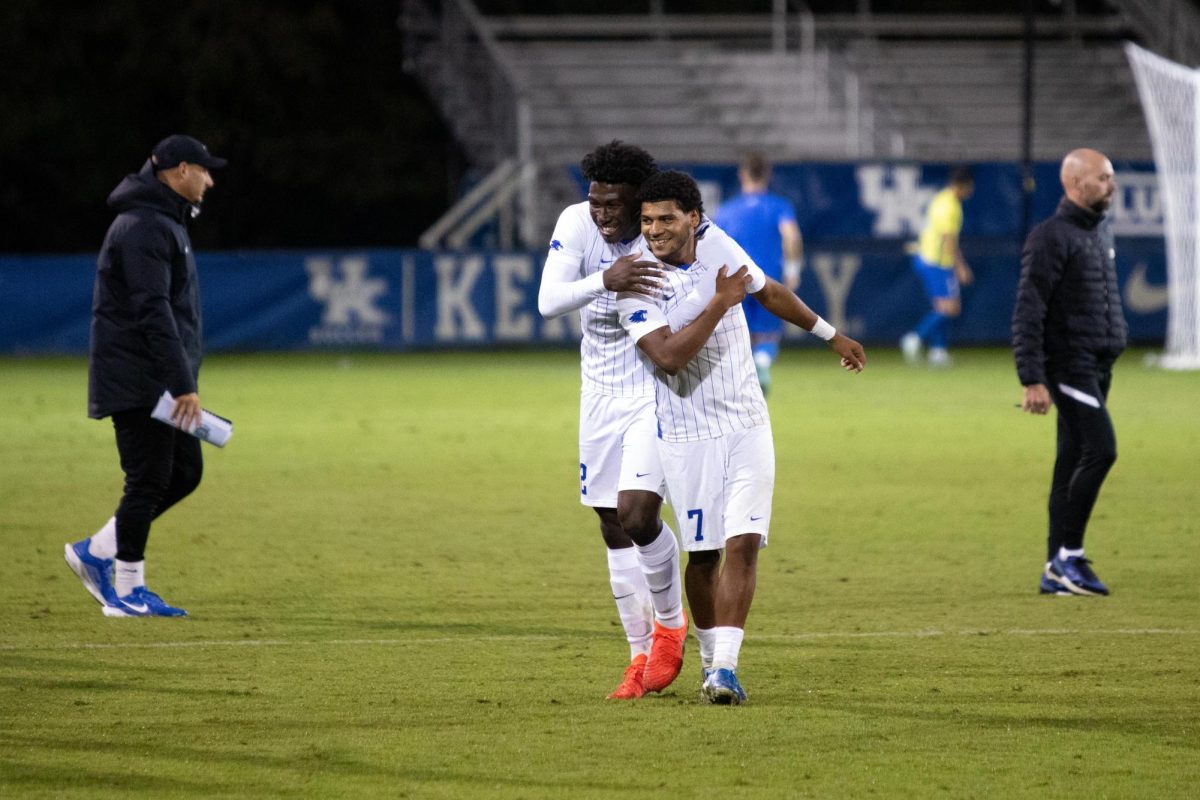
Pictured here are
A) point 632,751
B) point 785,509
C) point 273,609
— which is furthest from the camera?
point 785,509

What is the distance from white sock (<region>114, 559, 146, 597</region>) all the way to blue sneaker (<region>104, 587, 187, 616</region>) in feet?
0.08

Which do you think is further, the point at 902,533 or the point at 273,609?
the point at 902,533

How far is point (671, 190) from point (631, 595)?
1.68 meters

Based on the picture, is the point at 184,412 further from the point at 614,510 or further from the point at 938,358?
the point at 938,358

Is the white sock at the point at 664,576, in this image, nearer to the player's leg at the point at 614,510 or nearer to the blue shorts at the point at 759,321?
the player's leg at the point at 614,510

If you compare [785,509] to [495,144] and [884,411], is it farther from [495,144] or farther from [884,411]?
[495,144]

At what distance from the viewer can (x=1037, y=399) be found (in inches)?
362

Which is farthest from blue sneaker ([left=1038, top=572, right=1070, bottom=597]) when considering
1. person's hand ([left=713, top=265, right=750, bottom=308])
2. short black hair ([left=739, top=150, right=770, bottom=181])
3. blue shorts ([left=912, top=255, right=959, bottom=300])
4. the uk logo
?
Answer: the uk logo

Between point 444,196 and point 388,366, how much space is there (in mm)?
13039

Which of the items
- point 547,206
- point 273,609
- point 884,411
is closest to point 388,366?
point 547,206

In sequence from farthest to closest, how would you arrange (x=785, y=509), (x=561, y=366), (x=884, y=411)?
(x=561, y=366)
(x=884, y=411)
(x=785, y=509)

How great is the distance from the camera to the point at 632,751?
6.29 meters

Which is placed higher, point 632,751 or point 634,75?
point 634,75

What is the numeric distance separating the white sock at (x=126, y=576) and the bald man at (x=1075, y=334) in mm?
4265
